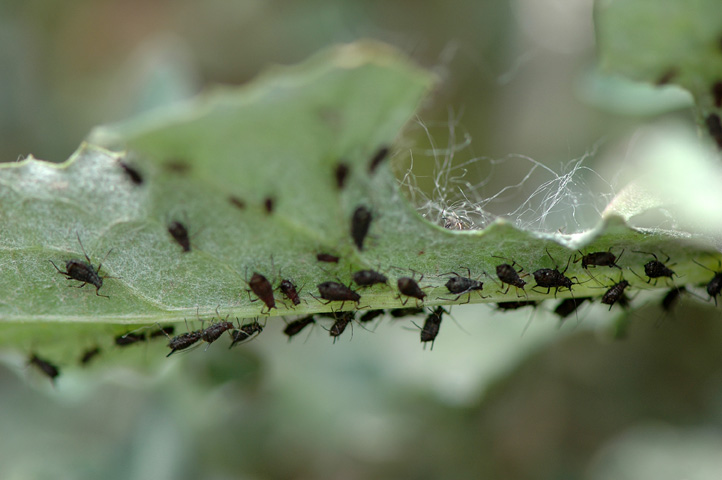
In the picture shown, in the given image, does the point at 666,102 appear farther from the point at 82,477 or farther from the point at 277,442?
the point at 82,477

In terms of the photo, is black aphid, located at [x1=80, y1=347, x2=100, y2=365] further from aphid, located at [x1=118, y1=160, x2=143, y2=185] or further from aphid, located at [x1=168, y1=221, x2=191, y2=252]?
aphid, located at [x1=118, y1=160, x2=143, y2=185]

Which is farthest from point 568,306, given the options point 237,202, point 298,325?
point 237,202

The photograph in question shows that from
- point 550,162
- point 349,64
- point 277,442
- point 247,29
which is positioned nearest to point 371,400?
point 277,442

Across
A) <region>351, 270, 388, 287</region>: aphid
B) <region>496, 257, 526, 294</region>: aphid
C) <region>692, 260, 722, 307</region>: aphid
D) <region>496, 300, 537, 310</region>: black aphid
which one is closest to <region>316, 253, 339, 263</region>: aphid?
<region>351, 270, 388, 287</region>: aphid

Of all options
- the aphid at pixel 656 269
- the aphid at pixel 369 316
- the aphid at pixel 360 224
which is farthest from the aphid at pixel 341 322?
the aphid at pixel 656 269

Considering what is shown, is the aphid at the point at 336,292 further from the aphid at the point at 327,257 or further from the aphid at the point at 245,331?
the aphid at the point at 245,331
